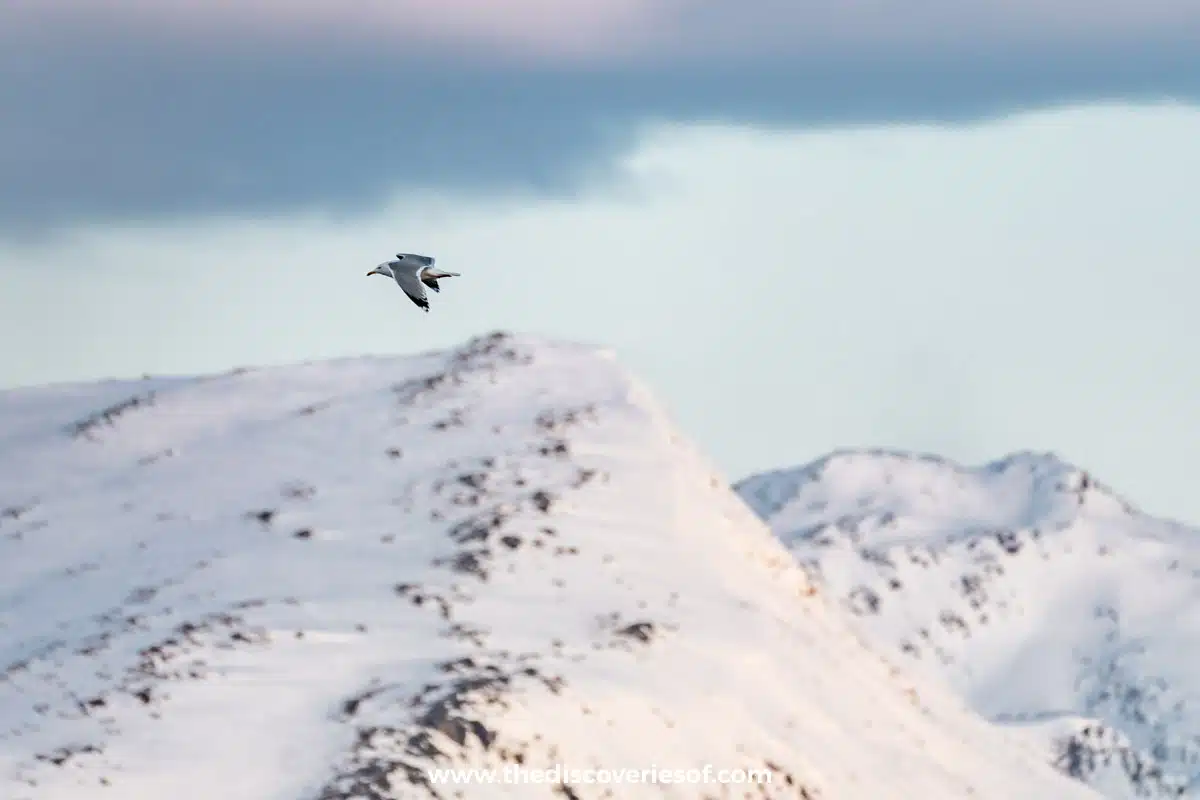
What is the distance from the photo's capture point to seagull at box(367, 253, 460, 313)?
3962 centimetres

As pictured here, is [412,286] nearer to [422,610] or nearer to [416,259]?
[416,259]

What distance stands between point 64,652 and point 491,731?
1605 cm

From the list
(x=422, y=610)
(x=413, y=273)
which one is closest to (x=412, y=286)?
(x=413, y=273)

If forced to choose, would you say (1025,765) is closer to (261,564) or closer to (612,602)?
(612,602)

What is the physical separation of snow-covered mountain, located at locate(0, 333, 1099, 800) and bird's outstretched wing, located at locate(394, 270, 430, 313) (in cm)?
1407

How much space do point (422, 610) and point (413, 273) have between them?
92.7ft

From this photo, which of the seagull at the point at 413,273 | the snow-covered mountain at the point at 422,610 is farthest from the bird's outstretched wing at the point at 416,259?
the snow-covered mountain at the point at 422,610

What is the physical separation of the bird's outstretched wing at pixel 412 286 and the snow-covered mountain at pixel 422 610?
46.2ft

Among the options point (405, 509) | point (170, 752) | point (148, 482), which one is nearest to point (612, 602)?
point (405, 509)

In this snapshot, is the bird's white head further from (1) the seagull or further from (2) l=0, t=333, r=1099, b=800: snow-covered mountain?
(2) l=0, t=333, r=1099, b=800: snow-covered mountain

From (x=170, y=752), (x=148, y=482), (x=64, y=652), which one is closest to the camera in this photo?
(x=170, y=752)

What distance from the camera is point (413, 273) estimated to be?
39750 mm

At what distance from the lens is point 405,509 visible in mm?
79125

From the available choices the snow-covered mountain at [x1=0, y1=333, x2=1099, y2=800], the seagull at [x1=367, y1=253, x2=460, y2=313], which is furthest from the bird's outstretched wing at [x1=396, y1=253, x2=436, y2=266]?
the snow-covered mountain at [x1=0, y1=333, x2=1099, y2=800]
